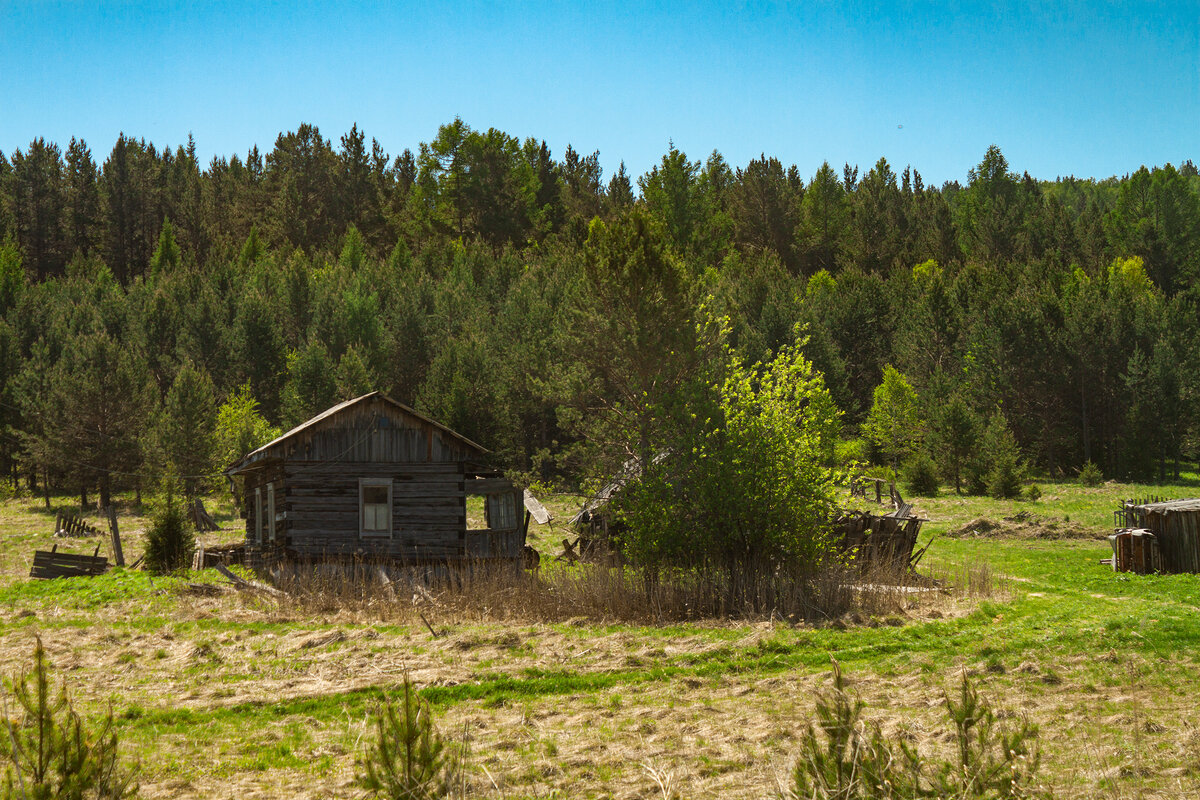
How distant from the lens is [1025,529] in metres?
31.0

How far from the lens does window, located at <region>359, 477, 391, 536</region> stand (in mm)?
25859

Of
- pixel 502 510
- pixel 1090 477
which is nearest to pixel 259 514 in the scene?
pixel 502 510

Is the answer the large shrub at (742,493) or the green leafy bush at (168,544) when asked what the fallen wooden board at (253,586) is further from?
the large shrub at (742,493)

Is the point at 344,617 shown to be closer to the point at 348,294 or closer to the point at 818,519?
the point at 818,519

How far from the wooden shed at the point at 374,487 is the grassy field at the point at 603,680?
15.8ft

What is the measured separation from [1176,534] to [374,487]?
67.0 feet

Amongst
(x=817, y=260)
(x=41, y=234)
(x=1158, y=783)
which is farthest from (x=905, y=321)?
(x=41, y=234)

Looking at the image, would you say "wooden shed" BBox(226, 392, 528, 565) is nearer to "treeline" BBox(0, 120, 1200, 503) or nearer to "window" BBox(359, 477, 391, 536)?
"window" BBox(359, 477, 391, 536)

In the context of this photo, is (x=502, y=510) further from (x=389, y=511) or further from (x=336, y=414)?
(x=336, y=414)

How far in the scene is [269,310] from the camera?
2630 inches

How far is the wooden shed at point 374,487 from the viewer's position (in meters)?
25.8

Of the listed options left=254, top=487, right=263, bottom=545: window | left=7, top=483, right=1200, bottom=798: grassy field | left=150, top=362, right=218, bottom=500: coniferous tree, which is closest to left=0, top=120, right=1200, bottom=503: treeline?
left=150, top=362, right=218, bottom=500: coniferous tree

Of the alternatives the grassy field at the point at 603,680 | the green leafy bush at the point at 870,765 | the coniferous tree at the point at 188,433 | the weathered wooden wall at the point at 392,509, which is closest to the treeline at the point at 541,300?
the coniferous tree at the point at 188,433

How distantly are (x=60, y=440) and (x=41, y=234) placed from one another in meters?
69.8
